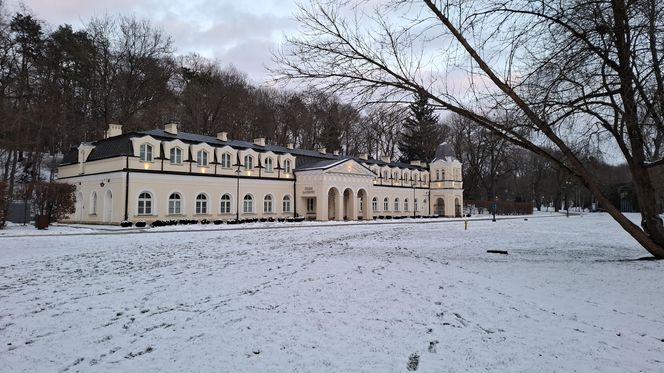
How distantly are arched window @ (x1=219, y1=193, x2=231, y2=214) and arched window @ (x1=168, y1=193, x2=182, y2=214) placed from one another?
386 centimetres

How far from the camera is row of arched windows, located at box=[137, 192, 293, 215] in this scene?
31328 millimetres

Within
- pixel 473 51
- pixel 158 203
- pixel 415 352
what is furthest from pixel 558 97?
pixel 158 203

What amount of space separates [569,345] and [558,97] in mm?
7618

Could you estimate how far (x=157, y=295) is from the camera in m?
7.34

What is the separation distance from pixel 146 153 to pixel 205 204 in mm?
6251

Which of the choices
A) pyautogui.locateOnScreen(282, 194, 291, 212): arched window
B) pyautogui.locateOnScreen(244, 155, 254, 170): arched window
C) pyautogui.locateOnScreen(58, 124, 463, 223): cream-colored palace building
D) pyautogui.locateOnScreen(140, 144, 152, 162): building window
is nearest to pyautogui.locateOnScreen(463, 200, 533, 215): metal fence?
pyautogui.locateOnScreen(58, 124, 463, 223): cream-colored palace building

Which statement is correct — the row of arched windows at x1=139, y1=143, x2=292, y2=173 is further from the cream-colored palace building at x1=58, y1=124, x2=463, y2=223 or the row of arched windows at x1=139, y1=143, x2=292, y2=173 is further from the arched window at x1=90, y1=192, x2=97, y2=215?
the arched window at x1=90, y1=192, x2=97, y2=215

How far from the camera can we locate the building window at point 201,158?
34750 millimetres

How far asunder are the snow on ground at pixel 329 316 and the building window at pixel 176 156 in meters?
22.6

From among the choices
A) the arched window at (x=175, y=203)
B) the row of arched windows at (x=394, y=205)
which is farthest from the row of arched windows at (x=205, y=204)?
the row of arched windows at (x=394, y=205)

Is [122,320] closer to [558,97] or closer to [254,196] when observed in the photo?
[558,97]

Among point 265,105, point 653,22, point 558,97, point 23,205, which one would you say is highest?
point 265,105

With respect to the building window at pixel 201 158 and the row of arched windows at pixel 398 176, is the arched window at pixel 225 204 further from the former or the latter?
the row of arched windows at pixel 398 176

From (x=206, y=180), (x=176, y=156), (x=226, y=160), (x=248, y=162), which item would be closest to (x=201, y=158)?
(x=206, y=180)
